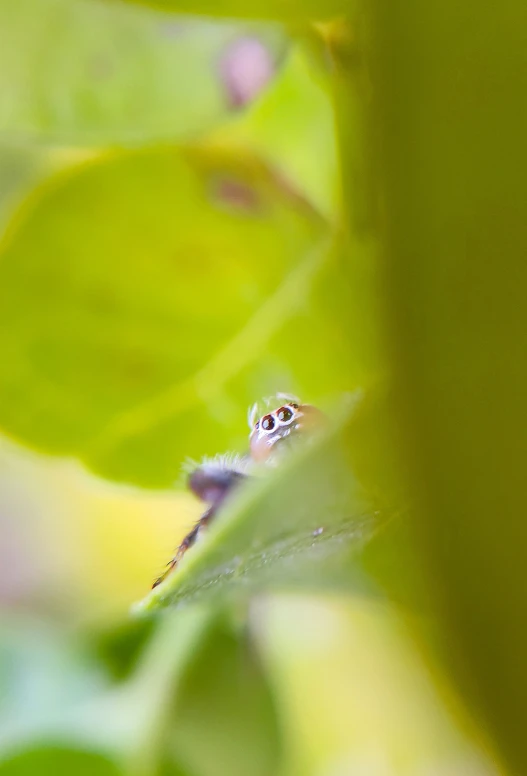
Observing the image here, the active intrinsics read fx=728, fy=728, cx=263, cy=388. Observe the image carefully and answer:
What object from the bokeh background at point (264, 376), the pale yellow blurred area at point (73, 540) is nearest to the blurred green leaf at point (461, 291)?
the bokeh background at point (264, 376)

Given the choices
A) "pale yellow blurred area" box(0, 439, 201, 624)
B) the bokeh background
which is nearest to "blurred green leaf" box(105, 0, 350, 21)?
the bokeh background

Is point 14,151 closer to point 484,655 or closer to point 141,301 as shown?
point 141,301

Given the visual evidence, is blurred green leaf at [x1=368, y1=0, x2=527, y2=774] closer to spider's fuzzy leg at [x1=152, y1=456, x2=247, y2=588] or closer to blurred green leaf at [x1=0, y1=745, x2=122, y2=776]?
spider's fuzzy leg at [x1=152, y1=456, x2=247, y2=588]

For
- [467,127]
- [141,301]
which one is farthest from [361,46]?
[141,301]

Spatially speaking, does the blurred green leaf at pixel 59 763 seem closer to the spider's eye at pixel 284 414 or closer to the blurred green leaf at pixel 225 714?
the blurred green leaf at pixel 225 714

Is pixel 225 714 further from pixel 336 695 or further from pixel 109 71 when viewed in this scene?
pixel 109 71
